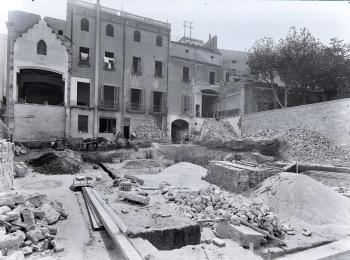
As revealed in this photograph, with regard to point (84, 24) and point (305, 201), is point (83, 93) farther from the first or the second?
point (305, 201)

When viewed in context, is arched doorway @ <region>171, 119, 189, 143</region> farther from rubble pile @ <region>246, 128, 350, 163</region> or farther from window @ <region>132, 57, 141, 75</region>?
rubble pile @ <region>246, 128, 350, 163</region>

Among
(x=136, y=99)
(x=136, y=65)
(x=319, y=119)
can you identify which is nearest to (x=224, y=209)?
(x=319, y=119)

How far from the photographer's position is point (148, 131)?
92.7 feet

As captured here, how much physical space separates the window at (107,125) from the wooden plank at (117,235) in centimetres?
1896

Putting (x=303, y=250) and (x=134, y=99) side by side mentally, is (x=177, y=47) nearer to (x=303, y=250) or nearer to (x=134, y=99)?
(x=134, y=99)

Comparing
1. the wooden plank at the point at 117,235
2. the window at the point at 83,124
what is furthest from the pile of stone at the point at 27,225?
the window at the point at 83,124

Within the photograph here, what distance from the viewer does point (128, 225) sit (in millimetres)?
6445

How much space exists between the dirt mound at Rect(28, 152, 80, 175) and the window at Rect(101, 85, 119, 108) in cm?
1069

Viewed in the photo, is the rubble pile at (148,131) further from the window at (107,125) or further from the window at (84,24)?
the window at (84,24)

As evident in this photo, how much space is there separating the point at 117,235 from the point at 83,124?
21.6 meters

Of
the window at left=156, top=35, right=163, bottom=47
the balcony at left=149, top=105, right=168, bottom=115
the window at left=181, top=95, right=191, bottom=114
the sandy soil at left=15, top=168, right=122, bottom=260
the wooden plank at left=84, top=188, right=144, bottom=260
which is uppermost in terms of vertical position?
the window at left=156, top=35, right=163, bottom=47

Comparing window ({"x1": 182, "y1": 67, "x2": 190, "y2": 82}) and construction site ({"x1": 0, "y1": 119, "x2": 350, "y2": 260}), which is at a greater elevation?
window ({"x1": 182, "y1": 67, "x2": 190, "y2": 82})

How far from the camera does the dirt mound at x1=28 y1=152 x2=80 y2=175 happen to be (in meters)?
15.7

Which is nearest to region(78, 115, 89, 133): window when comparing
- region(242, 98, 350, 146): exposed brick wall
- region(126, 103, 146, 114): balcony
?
region(126, 103, 146, 114): balcony
